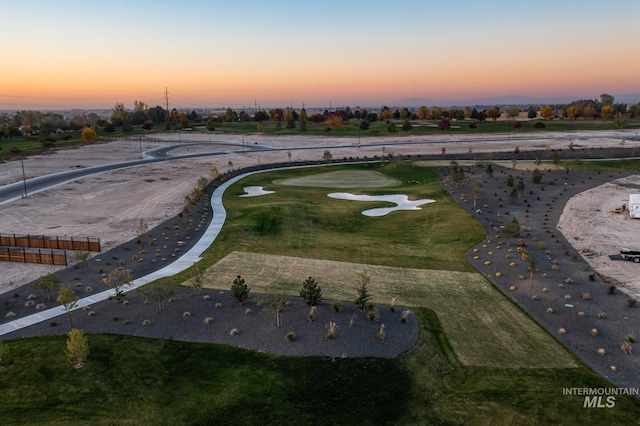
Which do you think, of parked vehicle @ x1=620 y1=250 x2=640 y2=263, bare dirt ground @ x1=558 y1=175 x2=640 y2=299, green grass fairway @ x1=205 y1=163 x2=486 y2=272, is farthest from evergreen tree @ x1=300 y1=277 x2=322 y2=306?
parked vehicle @ x1=620 y1=250 x2=640 y2=263

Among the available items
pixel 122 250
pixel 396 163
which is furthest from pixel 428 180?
pixel 122 250

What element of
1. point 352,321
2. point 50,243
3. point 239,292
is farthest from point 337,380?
point 50,243

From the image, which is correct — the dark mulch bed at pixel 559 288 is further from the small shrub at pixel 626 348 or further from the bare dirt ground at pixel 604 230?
the bare dirt ground at pixel 604 230

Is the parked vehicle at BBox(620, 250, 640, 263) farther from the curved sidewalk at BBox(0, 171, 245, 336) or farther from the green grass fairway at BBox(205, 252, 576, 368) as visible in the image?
the curved sidewalk at BBox(0, 171, 245, 336)

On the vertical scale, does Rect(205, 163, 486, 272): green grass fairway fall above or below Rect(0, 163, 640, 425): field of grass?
above

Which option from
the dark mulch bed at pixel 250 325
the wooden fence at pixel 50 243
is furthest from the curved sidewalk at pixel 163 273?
the wooden fence at pixel 50 243

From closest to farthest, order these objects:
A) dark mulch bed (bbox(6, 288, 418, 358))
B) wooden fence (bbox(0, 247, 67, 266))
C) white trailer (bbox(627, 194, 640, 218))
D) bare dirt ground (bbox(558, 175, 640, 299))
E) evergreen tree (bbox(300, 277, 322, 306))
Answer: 1. dark mulch bed (bbox(6, 288, 418, 358))
2. evergreen tree (bbox(300, 277, 322, 306))
3. bare dirt ground (bbox(558, 175, 640, 299))
4. wooden fence (bbox(0, 247, 67, 266))
5. white trailer (bbox(627, 194, 640, 218))
